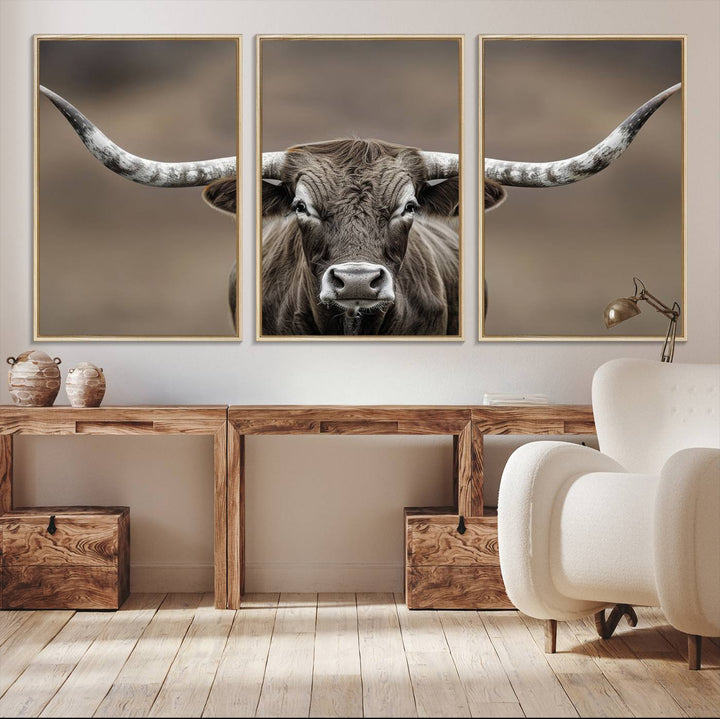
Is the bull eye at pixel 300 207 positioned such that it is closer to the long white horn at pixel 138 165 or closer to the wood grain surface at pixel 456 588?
the long white horn at pixel 138 165

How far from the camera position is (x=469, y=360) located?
349 cm

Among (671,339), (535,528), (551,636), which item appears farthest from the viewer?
(671,339)

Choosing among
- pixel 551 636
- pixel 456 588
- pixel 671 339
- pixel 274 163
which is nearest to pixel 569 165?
pixel 671 339

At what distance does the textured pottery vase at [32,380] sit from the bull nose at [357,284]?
3.57 ft

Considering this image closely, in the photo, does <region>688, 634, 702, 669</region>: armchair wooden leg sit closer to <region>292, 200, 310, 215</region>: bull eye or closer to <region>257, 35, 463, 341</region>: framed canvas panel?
<region>257, 35, 463, 341</region>: framed canvas panel

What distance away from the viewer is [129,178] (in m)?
3.46

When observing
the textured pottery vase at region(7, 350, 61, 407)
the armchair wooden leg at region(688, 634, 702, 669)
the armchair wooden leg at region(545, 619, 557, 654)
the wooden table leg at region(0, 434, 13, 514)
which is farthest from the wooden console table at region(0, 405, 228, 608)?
the armchair wooden leg at region(688, 634, 702, 669)

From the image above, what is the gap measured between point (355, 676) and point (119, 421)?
4.16ft

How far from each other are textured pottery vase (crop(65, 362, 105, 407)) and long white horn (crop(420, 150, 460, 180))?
1.53m

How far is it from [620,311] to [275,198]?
4.69ft

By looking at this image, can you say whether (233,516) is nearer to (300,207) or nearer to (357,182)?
(300,207)

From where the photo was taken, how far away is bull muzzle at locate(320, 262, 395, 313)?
3.45 meters

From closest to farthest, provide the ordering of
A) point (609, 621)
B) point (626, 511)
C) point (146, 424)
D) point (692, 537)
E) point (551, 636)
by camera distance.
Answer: point (692, 537) → point (626, 511) → point (551, 636) → point (609, 621) → point (146, 424)

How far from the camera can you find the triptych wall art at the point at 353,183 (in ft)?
11.4
